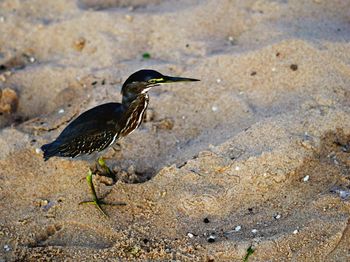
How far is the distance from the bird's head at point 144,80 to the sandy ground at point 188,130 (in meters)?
0.68

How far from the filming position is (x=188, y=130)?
16.0 feet

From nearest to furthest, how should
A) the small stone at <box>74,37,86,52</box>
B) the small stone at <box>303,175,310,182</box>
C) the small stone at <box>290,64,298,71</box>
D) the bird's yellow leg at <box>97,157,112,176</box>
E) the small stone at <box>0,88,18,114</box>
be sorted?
the small stone at <box>303,175,310,182</box> → the bird's yellow leg at <box>97,157,112,176</box> → the small stone at <box>290,64,298,71</box> → the small stone at <box>0,88,18,114</box> → the small stone at <box>74,37,86,52</box>

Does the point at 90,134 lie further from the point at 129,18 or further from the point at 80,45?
the point at 129,18

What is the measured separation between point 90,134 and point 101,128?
10 centimetres

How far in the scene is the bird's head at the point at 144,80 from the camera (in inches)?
161

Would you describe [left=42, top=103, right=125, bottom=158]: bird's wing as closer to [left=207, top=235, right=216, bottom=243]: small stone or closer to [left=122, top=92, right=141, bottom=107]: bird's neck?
[left=122, top=92, right=141, bottom=107]: bird's neck

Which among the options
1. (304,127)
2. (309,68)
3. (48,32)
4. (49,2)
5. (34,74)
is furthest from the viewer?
(49,2)

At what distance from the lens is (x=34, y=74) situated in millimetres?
5535

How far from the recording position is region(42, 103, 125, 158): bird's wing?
425cm

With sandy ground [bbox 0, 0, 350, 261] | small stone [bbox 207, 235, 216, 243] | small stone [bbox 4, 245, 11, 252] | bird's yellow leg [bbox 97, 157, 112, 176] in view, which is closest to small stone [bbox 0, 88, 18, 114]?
sandy ground [bbox 0, 0, 350, 261]

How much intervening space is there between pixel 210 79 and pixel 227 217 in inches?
63.5

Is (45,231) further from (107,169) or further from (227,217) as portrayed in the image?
(227,217)

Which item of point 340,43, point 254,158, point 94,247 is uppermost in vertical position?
point 340,43

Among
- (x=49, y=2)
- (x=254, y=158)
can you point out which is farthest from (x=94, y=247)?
(x=49, y=2)
